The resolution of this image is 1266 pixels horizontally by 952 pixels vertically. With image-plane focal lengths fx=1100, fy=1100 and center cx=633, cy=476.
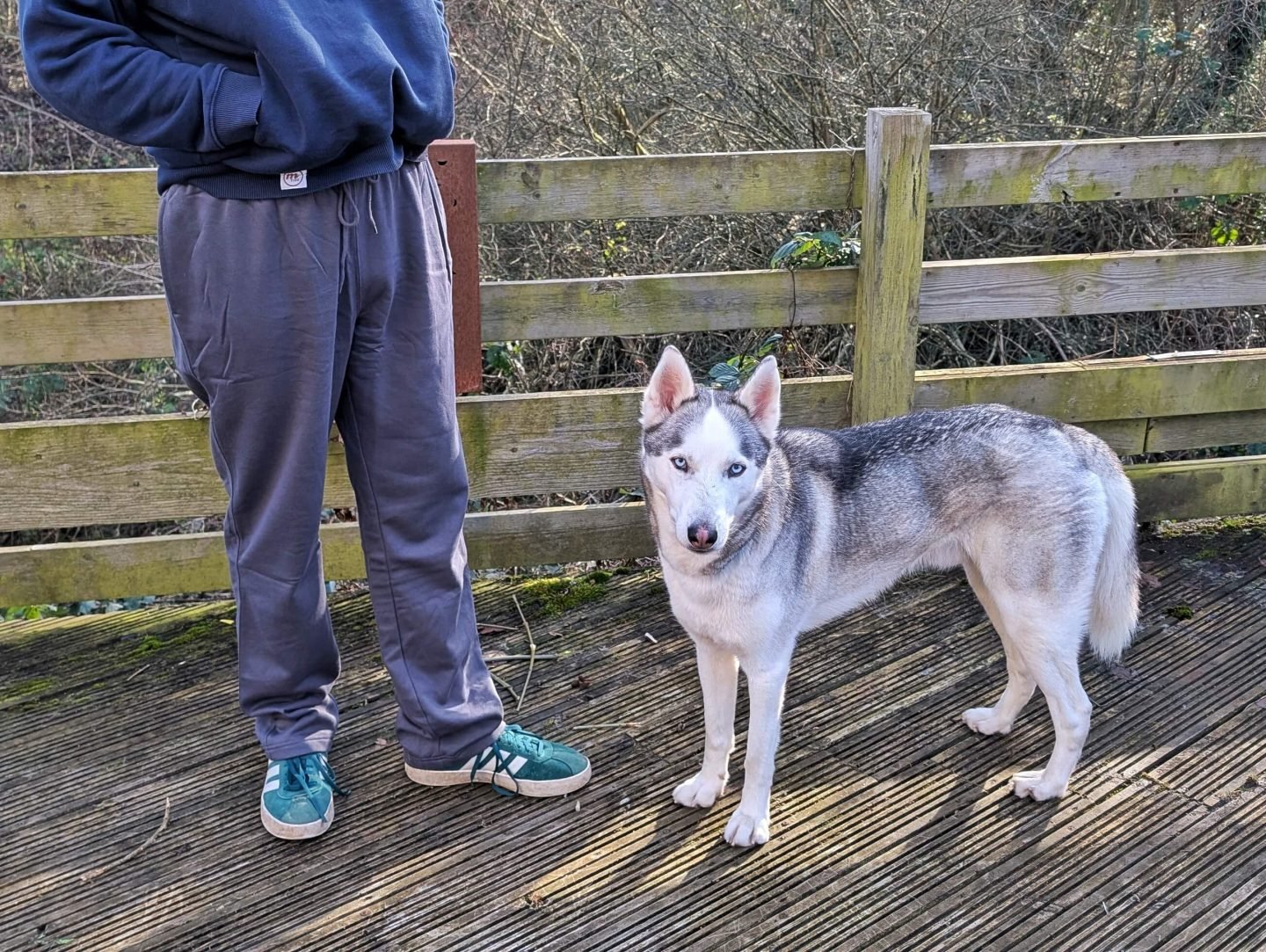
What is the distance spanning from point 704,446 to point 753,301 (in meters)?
1.54

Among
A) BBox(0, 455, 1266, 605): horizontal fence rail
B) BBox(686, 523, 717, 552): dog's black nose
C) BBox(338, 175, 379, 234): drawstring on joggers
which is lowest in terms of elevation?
BBox(0, 455, 1266, 605): horizontal fence rail

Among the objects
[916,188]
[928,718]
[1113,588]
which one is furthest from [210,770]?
[916,188]

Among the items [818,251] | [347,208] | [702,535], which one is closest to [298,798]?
[702,535]

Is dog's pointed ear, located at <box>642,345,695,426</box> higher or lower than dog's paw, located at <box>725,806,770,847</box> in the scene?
higher

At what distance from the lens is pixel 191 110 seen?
2.45 m

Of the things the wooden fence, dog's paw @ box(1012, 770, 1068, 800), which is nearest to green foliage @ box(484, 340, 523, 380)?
the wooden fence

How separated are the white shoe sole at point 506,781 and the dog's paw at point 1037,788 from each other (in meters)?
1.26

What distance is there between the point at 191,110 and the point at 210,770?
6.44 feet

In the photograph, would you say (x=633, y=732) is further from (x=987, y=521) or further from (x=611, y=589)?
(x=987, y=521)

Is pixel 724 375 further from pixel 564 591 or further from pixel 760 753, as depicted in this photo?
pixel 760 753

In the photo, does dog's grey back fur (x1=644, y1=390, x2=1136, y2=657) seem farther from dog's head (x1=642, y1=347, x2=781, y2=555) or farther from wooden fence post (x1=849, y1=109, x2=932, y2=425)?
wooden fence post (x1=849, y1=109, x2=932, y2=425)

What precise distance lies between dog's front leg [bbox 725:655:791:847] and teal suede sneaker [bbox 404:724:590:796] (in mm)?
512

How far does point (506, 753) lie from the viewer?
325cm

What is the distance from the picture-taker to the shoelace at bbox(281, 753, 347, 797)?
123 inches
